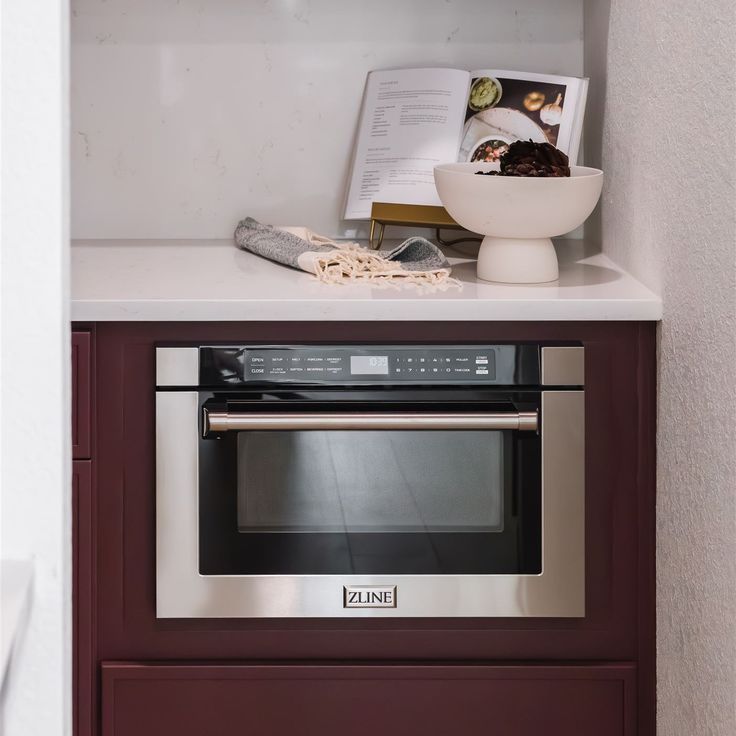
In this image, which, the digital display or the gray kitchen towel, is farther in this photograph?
the gray kitchen towel

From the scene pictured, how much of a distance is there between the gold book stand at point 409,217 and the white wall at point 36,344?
1.37m

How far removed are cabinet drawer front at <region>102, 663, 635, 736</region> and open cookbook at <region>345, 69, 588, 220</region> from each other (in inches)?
34.8

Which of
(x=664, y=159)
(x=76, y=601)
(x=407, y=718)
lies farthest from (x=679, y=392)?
(x=76, y=601)

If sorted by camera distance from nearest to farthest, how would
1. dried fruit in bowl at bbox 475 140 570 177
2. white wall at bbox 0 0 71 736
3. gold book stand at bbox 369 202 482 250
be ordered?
white wall at bbox 0 0 71 736
dried fruit in bowl at bbox 475 140 570 177
gold book stand at bbox 369 202 482 250

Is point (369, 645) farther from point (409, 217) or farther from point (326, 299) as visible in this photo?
point (409, 217)

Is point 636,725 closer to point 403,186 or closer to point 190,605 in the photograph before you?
point 190,605

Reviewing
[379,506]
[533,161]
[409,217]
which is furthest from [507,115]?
[379,506]

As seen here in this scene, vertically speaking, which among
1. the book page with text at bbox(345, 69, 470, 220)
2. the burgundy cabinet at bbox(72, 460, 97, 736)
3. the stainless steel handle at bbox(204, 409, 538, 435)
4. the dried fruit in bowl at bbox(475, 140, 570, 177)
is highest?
the book page with text at bbox(345, 69, 470, 220)

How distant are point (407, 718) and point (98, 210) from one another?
47.1 inches

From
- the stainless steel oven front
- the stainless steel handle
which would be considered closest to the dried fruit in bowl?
the stainless steel oven front

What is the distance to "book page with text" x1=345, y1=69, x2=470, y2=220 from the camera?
2004 millimetres

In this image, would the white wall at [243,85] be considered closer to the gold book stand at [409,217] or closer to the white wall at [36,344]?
the gold book stand at [409,217]

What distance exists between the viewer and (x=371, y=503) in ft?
5.15

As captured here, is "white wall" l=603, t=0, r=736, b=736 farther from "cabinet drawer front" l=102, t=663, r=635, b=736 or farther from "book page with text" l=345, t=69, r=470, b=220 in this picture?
"book page with text" l=345, t=69, r=470, b=220
